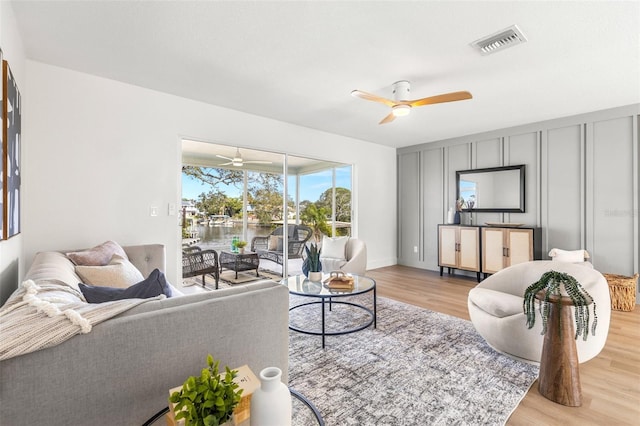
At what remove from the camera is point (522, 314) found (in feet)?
7.00

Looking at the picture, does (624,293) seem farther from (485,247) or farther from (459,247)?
(459,247)

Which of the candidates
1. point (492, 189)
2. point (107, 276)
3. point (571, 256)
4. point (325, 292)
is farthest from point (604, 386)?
point (492, 189)

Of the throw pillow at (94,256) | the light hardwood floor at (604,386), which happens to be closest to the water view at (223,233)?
the throw pillow at (94,256)

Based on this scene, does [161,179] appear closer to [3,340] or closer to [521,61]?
[3,340]

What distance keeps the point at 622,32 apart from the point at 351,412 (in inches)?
124

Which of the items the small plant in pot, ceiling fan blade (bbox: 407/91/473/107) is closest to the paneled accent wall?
ceiling fan blade (bbox: 407/91/473/107)

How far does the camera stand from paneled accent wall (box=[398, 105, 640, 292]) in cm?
378

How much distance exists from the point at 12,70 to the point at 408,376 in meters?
3.36

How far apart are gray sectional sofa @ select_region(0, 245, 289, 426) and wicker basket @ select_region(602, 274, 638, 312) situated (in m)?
4.10

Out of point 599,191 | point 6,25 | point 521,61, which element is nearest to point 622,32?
point 521,61

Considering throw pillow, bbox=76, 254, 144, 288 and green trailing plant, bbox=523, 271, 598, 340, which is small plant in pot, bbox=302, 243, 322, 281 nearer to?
throw pillow, bbox=76, 254, 144, 288

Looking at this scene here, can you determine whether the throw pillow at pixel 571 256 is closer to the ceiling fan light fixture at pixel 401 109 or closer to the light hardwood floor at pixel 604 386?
the light hardwood floor at pixel 604 386

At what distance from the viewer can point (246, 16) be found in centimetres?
204

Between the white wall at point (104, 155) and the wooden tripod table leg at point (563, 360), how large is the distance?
11.4 feet
